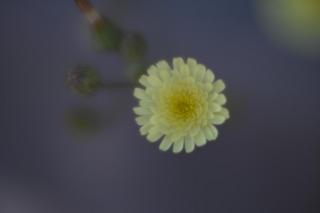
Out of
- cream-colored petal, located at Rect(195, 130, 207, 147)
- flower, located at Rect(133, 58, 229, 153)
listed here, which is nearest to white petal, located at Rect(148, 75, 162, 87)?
flower, located at Rect(133, 58, 229, 153)

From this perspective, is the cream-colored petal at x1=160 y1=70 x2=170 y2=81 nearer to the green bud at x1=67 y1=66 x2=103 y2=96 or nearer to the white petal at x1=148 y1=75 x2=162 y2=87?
the white petal at x1=148 y1=75 x2=162 y2=87

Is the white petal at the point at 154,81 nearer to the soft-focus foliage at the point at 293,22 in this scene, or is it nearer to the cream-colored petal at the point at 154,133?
the cream-colored petal at the point at 154,133

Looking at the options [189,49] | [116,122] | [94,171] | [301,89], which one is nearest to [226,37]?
[189,49]

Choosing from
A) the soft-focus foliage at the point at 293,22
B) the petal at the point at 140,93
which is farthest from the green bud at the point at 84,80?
the soft-focus foliage at the point at 293,22

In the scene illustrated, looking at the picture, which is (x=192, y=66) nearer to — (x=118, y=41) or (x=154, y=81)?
(x=154, y=81)

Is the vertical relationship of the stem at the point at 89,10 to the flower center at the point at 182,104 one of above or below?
above
